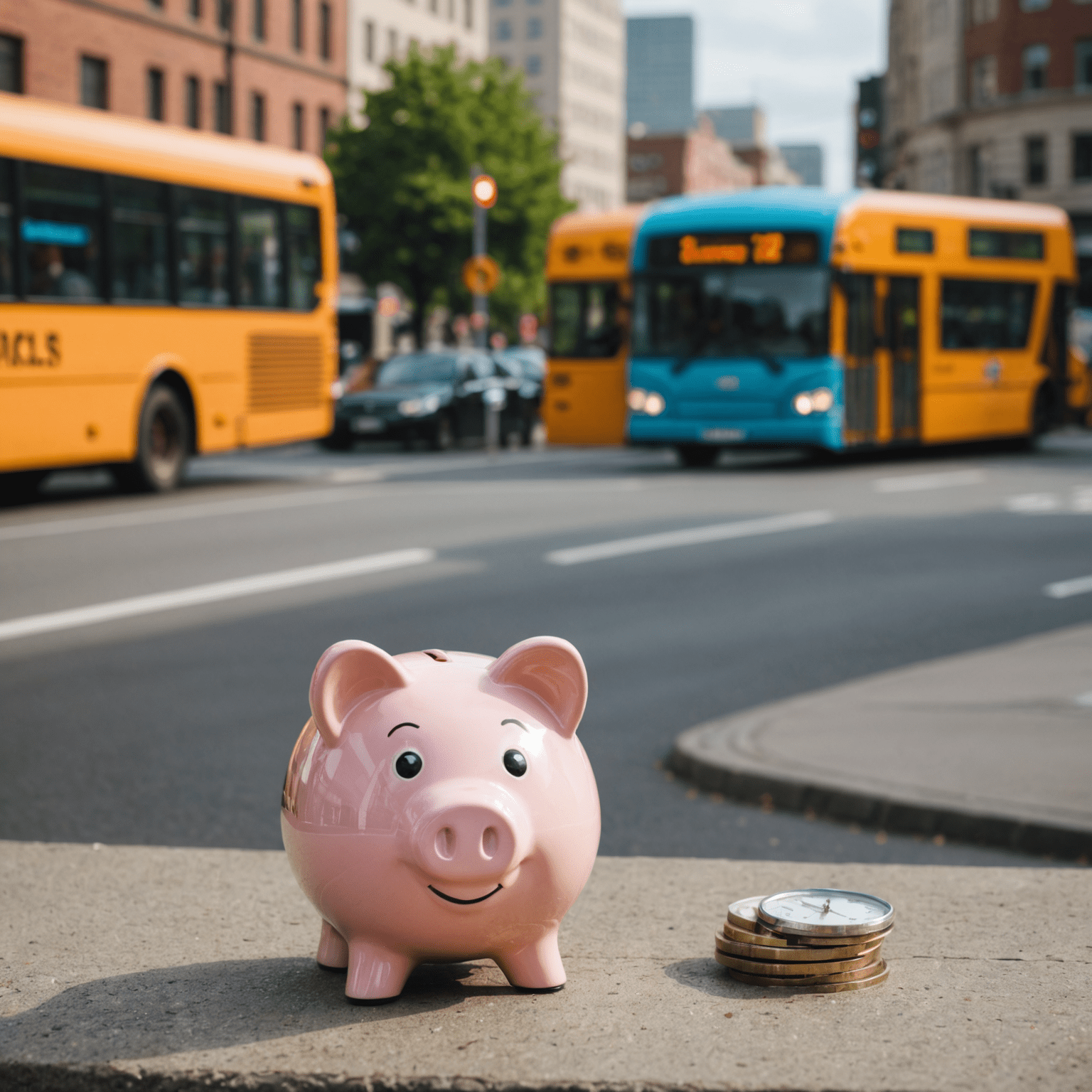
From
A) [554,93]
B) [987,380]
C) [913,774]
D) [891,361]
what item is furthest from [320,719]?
[554,93]

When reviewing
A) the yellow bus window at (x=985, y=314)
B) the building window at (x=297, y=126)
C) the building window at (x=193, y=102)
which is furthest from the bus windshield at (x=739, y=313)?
the building window at (x=297, y=126)

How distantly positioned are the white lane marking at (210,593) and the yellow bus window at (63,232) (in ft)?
16.9

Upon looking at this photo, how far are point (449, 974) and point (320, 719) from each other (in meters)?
0.73

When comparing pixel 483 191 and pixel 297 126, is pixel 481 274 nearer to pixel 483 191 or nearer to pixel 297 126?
pixel 483 191

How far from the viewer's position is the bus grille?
20.1 metres

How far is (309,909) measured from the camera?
447cm

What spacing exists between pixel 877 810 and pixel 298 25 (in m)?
60.3

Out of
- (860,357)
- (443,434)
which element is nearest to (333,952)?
(860,357)

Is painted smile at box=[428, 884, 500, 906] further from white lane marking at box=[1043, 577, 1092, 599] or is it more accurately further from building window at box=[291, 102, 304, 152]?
building window at box=[291, 102, 304, 152]

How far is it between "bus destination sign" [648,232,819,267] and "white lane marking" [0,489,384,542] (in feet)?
17.8

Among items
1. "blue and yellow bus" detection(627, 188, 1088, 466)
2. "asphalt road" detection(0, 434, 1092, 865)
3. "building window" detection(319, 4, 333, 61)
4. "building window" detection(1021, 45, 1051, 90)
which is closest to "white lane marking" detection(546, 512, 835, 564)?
"asphalt road" detection(0, 434, 1092, 865)

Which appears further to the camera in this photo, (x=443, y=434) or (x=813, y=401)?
(x=443, y=434)

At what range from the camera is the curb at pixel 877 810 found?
18.7ft

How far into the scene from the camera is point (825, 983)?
355 centimetres
